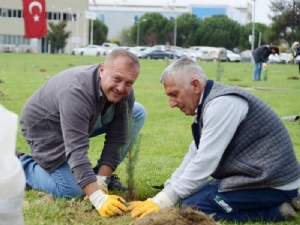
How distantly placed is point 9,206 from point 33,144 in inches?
102

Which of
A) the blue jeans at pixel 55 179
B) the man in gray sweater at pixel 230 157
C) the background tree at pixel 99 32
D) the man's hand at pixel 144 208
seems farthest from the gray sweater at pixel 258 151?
the background tree at pixel 99 32

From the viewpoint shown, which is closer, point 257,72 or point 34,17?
point 34,17

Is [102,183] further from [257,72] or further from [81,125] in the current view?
[257,72]

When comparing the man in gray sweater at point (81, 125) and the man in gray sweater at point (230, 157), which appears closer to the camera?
the man in gray sweater at point (230, 157)

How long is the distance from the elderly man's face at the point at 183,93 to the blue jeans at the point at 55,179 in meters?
0.93

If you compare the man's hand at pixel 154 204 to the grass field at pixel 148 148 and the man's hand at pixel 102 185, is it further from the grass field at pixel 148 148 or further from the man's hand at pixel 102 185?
the man's hand at pixel 102 185

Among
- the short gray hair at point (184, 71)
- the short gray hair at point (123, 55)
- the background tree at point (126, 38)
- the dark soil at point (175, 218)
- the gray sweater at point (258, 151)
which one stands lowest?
the background tree at point (126, 38)

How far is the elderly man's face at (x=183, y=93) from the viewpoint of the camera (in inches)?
181

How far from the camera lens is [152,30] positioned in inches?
3868

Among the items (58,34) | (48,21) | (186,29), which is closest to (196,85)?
(58,34)

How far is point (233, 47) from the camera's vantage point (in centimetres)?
9562

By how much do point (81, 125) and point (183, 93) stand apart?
91 cm

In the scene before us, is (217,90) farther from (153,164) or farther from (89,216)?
(153,164)

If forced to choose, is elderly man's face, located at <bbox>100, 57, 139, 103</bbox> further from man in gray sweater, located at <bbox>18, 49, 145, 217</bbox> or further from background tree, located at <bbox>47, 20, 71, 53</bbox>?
background tree, located at <bbox>47, 20, 71, 53</bbox>
